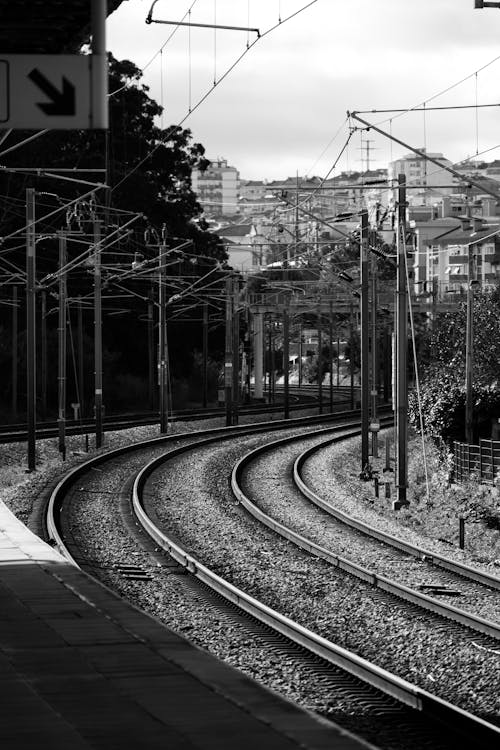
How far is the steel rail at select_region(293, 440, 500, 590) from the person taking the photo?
57.1 ft

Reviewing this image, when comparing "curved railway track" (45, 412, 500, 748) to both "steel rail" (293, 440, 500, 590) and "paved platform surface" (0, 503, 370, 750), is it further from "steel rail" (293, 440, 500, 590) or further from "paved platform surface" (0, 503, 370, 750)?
"steel rail" (293, 440, 500, 590)

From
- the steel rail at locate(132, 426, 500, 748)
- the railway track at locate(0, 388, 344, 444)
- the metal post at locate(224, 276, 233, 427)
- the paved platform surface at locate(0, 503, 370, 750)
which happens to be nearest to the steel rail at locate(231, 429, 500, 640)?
the steel rail at locate(132, 426, 500, 748)

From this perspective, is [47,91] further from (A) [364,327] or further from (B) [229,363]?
(B) [229,363]

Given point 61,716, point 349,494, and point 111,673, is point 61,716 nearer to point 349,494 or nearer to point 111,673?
point 111,673

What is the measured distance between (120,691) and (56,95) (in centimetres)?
419

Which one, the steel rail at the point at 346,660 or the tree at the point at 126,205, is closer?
the steel rail at the point at 346,660

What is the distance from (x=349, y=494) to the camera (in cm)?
2984

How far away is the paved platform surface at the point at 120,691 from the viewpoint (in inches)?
290

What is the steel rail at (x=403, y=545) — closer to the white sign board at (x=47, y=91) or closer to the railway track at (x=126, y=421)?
the white sign board at (x=47, y=91)

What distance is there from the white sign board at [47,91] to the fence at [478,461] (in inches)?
838

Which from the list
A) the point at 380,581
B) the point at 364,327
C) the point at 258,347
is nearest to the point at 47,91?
the point at 380,581

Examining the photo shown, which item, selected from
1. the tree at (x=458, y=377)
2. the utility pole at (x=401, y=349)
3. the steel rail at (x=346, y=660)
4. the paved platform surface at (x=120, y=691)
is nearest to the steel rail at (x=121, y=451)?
the steel rail at (x=346, y=660)

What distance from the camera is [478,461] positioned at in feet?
101

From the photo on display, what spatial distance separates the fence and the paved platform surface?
18078mm
